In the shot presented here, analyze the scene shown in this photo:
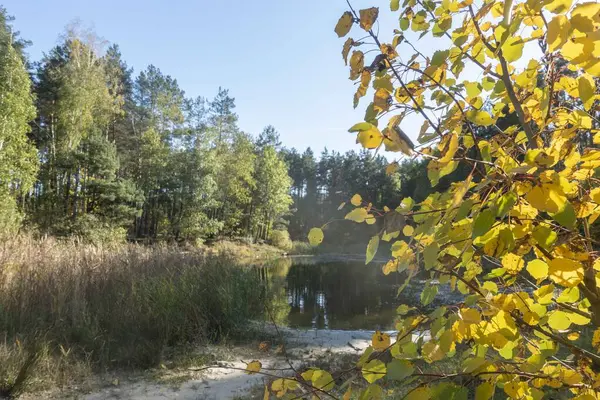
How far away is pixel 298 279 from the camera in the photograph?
15.0 m

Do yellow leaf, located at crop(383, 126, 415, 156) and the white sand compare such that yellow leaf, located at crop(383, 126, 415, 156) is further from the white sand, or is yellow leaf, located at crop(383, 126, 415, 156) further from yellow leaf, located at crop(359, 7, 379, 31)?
the white sand

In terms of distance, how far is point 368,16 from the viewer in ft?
2.18

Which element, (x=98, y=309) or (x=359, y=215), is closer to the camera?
(x=359, y=215)

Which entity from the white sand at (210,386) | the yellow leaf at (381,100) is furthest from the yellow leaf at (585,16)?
the white sand at (210,386)

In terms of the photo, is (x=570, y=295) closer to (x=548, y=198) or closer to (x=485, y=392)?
(x=485, y=392)

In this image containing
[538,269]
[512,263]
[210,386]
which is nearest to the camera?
[538,269]

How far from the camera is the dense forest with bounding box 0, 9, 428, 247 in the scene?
538 inches

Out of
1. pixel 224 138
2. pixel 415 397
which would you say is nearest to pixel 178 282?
pixel 415 397

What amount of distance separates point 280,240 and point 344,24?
30.9 m

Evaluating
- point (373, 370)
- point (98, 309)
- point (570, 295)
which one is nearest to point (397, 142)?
point (373, 370)

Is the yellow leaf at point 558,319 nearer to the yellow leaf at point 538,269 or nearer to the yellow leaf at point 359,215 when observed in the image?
the yellow leaf at point 538,269

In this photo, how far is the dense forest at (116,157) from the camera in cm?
1367

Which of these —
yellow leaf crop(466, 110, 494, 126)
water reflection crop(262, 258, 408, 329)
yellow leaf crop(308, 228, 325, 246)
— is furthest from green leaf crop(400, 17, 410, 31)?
water reflection crop(262, 258, 408, 329)

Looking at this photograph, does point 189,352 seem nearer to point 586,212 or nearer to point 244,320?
point 244,320
